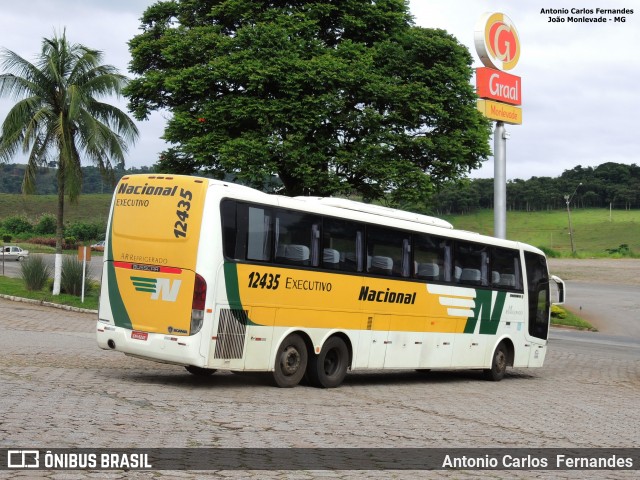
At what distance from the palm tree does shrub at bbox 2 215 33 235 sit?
71.1 m

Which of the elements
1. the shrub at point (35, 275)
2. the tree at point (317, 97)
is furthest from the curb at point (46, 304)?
the tree at point (317, 97)

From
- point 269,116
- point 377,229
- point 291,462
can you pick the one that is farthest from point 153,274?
point 269,116

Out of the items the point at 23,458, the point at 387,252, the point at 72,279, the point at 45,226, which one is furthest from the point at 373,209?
the point at 45,226

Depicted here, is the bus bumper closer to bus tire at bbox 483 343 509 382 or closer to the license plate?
the license plate

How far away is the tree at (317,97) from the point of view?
3384cm

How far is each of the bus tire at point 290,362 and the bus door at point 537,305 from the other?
861 centimetres

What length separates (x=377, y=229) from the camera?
16.8 metres

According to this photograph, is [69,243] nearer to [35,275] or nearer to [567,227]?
[35,275]

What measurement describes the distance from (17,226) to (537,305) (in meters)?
93.5

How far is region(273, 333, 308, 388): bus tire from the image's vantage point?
14836 mm

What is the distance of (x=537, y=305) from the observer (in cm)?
2247

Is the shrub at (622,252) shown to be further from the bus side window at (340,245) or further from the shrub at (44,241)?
the bus side window at (340,245)

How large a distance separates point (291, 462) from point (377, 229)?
29.2 feet

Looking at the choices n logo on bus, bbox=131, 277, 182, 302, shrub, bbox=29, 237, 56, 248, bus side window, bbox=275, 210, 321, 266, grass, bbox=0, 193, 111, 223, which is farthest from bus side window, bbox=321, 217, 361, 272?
grass, bbox=0, 193, 111, 223
